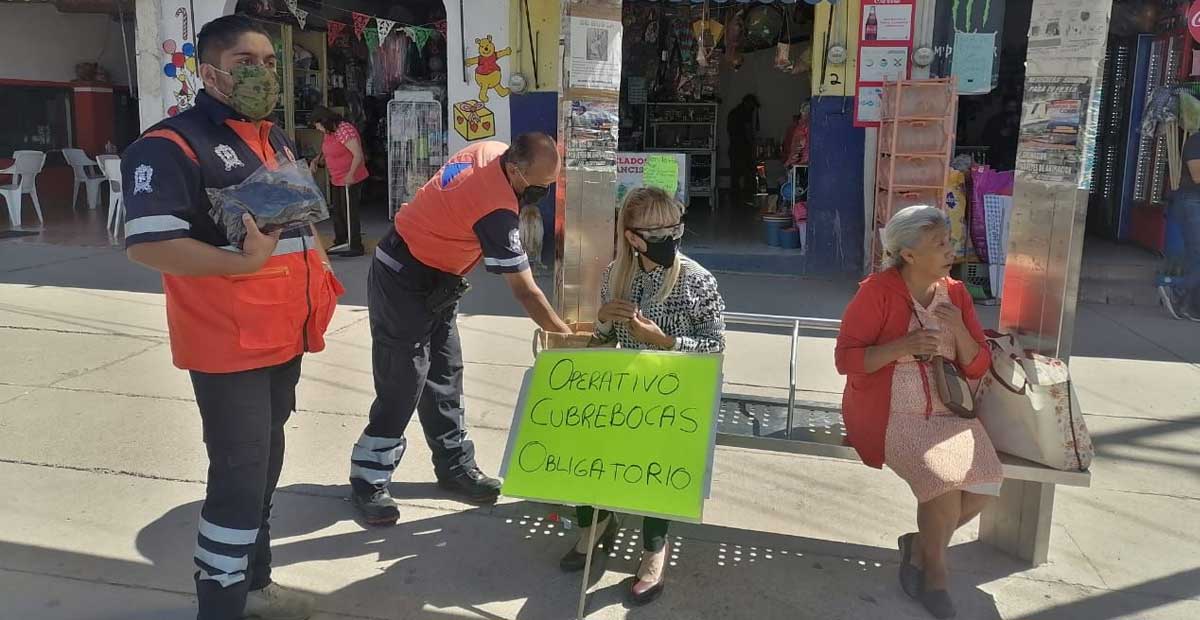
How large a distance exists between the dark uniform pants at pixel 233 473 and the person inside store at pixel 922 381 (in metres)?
1.91

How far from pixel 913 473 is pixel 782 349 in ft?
11.3

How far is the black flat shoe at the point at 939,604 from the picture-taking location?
10.1 feet

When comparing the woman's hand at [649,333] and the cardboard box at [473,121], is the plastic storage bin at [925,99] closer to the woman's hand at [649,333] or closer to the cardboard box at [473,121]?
the cardboard box at [473,121]

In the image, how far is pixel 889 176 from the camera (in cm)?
796

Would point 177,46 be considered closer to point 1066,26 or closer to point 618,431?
point 618,431

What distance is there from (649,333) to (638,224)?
0.39 m

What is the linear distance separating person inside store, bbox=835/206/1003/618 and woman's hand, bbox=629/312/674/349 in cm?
61

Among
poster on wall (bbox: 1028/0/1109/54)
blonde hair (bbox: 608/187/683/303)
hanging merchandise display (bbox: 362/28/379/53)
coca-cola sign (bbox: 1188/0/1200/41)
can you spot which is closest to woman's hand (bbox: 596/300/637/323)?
blonde hair (bbox: 608/187/683/303)

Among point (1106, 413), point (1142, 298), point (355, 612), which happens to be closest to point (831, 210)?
point (1142, 298)

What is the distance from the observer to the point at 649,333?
3.22 meters

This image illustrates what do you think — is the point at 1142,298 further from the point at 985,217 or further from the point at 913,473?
the point at 913,473

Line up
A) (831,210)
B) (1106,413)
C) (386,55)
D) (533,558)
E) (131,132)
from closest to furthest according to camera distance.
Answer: (533,558)
(1106,413)
(831,210)
(386,55)
(131,132)

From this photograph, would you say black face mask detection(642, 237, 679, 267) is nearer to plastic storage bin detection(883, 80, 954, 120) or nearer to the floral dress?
the floral dress

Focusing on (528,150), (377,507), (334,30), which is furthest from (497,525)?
(334,30)
